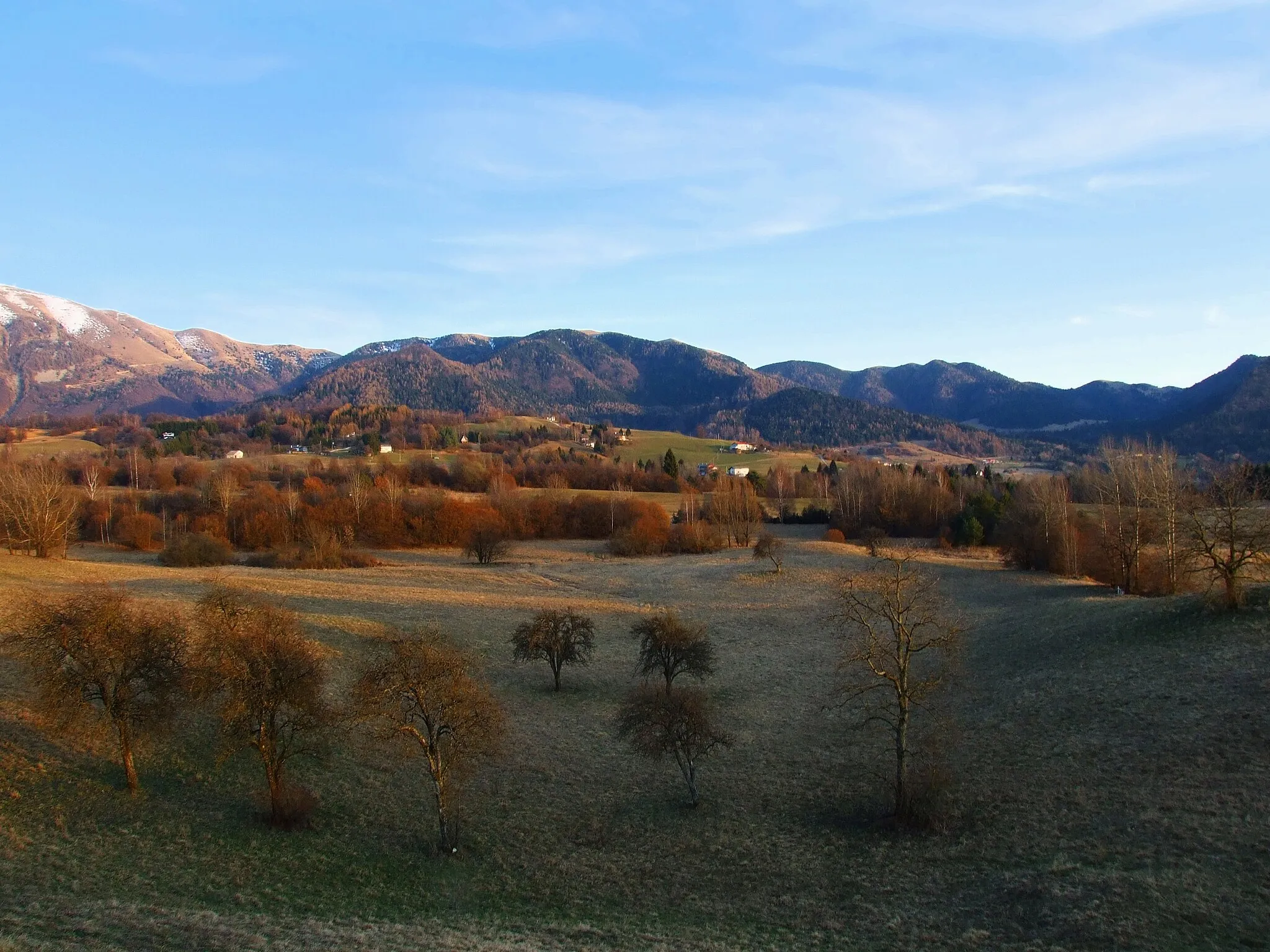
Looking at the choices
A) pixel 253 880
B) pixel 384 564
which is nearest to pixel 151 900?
pixel 253 880

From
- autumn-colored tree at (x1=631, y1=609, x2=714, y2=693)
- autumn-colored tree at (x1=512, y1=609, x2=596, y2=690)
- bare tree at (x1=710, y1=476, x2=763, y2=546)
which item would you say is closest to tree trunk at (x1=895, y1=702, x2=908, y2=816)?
autumn-colored tree at (x1=631, y1=609, x2=714, y2=693)

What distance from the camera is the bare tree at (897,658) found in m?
22.8

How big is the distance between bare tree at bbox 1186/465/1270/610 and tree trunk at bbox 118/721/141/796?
4176cm

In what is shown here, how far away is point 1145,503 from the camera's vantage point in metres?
58.5

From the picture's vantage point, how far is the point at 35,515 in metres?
58.4

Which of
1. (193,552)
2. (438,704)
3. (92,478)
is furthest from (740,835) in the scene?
(92,478)

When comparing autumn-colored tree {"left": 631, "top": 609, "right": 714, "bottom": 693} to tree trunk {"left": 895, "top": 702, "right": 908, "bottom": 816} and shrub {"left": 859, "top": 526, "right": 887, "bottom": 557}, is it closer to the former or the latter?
tree trunk {"left": 895, "top": 702, "right": 908, "bottom": 816}

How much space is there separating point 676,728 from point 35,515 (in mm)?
59697

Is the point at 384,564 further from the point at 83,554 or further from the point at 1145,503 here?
the point at 1145,503

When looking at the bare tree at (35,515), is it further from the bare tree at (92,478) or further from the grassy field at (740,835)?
the grassy field at (740,835)

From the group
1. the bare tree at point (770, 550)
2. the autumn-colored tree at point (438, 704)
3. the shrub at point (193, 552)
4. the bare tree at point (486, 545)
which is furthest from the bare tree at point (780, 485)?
the autumn-colored tree at point (438, 704)

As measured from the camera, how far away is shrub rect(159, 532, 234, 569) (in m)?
71.8

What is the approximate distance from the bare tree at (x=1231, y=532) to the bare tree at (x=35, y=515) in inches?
3015

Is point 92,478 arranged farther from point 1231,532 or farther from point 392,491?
point 1231,532
